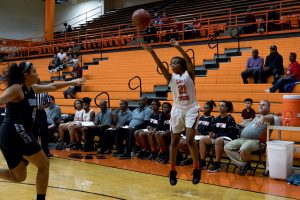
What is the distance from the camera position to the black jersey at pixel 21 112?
369 cm

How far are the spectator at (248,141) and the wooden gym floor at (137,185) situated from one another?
0.28m

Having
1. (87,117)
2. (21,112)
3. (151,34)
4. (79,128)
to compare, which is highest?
(151,34)

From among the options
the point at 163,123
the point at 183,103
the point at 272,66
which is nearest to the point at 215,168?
the point at 163,123

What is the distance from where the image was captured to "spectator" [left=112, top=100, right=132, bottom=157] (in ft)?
28.0

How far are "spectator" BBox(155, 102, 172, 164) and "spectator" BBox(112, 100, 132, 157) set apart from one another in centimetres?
108

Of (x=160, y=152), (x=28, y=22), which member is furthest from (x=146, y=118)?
(x=28, y=22)

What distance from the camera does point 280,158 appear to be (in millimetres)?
6051

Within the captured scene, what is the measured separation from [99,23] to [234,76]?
14.3 metres

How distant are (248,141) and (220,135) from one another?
623mm

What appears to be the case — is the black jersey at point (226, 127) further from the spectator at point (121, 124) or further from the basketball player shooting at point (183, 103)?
the spectator at point (121, 124)

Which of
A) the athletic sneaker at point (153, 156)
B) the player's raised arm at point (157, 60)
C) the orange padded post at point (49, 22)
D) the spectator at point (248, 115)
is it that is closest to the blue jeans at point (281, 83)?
the spectator at point (248, 115)

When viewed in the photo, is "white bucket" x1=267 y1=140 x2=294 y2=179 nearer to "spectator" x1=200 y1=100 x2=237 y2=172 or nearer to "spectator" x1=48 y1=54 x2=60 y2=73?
"spectator" x1=200 y1=100 x2=237 y2=172

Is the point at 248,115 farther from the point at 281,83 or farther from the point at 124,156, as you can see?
the point at 124,156

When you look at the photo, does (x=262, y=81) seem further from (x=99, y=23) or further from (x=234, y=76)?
(x=99, y=23)
